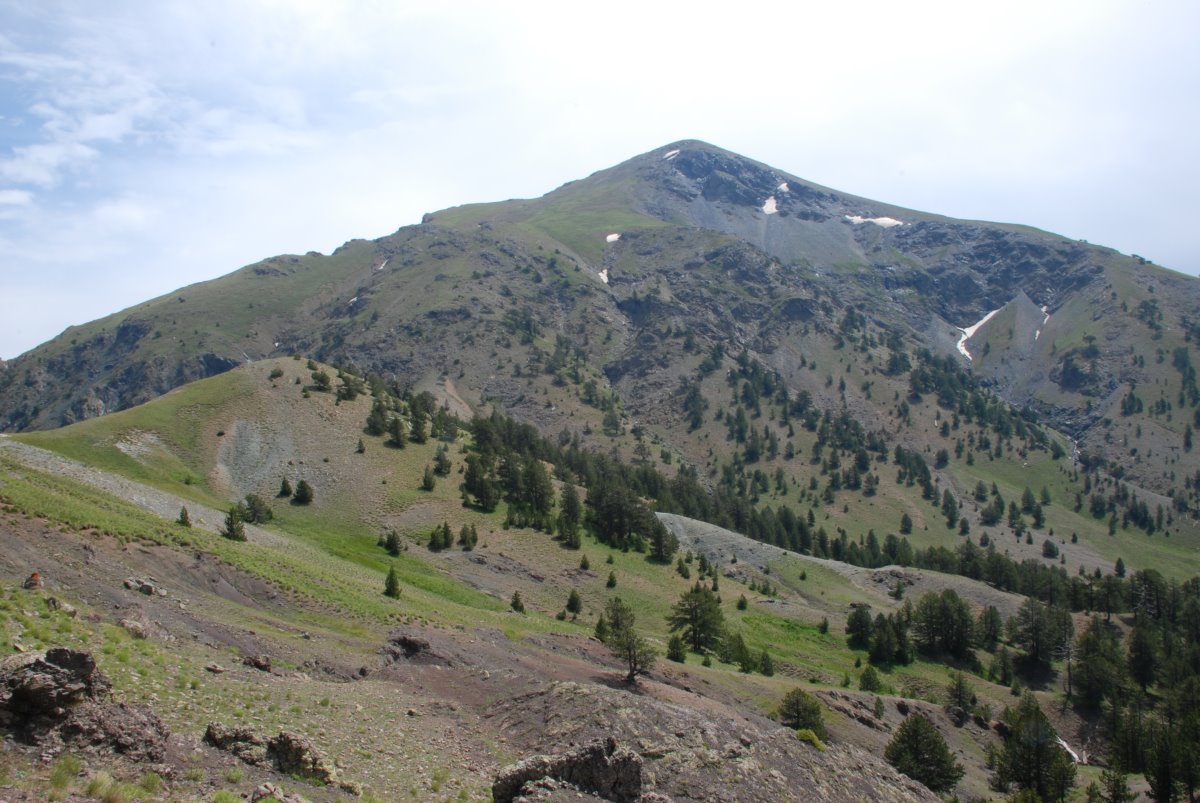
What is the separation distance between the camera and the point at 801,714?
156 ft

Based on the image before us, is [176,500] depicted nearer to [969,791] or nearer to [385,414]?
[385,414]

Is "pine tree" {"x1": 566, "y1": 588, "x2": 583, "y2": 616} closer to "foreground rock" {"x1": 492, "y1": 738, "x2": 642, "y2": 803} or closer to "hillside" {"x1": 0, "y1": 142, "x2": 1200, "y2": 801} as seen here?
"hillside" {"x1": 0, "y1": 142, "x2": 1200, "y2": 801}

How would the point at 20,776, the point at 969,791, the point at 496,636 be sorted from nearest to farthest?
the point at 20,776 < the point at 496,636 < the point at 969,791

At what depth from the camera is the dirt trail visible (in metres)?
61.0

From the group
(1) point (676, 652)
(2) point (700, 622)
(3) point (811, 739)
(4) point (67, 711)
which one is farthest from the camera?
(2) point (700, 622)

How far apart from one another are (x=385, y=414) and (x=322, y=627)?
240 feet

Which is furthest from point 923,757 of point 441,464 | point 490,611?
point 441,464

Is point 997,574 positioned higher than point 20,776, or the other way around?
point 20,776

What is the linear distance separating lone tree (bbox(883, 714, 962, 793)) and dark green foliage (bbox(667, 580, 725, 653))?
1918 centimetres

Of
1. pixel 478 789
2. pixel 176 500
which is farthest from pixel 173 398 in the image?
pixel 478 789

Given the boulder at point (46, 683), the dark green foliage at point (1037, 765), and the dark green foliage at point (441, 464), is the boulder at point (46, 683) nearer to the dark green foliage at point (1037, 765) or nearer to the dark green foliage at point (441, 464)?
the dark green foliage at point (1037, 765)

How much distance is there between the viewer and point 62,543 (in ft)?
106

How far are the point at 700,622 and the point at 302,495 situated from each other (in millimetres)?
51295

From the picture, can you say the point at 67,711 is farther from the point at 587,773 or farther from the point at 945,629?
the point at 945,629
